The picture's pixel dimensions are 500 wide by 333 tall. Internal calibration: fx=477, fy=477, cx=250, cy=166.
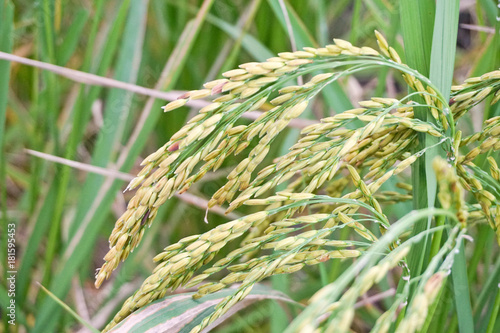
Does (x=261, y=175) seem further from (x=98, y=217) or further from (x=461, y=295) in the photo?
(x=98, y=217)

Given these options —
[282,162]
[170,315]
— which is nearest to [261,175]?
[282,162]

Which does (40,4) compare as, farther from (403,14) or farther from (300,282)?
(300,282)

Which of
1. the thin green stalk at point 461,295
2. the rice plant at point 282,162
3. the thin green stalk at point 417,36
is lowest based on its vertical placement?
the thin green stalk at point 461,295

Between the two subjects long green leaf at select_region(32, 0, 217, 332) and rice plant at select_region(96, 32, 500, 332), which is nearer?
rice plant at select_region(96, 32, 500, 332)

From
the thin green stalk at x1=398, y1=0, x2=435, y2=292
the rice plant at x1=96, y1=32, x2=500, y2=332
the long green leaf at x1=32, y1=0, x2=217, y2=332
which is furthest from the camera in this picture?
the long green leaf at x1=32, y1=0, x2=217, y2=332

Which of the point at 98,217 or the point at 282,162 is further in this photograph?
the point at 98,217

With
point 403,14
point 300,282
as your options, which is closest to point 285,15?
point 403,14

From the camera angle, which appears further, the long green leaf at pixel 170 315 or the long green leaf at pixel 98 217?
the long green leaf at pixel 98 217

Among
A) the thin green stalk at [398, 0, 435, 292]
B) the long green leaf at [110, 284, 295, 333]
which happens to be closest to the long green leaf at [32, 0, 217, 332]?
the long green leaf at [110, 284, 295, 333]

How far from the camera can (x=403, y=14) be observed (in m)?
0.65

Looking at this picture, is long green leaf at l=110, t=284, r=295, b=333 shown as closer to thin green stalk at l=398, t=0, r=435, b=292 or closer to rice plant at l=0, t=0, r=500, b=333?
rice plant at l=0, t=0, r=500, b=333

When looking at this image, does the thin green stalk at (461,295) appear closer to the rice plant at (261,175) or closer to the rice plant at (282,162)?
the rice plant at (261,175)

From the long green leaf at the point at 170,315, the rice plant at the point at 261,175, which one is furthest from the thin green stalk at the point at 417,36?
the long green leaf at the point at 170,315

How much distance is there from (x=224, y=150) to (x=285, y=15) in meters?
0.46
